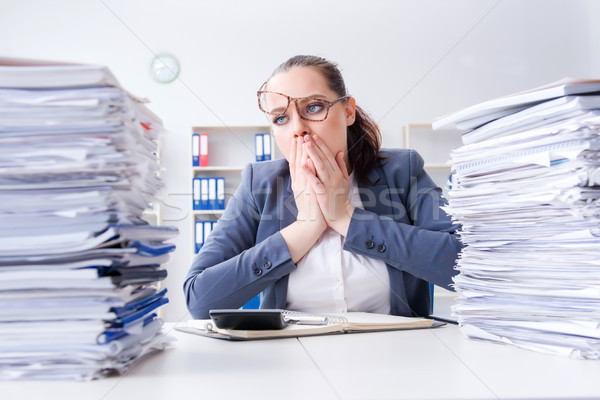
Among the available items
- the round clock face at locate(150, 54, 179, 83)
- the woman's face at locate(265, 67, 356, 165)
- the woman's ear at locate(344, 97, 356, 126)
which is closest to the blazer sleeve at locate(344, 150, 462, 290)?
the woman's face at locate(265, 67, 356, 165)

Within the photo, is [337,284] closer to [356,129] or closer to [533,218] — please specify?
[356,129]

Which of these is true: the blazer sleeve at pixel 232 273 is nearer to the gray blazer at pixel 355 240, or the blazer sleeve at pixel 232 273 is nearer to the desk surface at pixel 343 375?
the gray blazer at pixel 355 240

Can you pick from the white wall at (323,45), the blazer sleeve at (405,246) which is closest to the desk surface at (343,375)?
the blazer sleeve at (405,246)

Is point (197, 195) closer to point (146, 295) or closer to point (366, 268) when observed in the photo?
point (366, 268)

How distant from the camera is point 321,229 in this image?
1475 millimetres

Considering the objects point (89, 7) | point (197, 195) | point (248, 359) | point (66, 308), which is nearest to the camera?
point (66, 308)

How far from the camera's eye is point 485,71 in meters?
5.03

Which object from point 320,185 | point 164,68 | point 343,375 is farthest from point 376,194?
point 164,68

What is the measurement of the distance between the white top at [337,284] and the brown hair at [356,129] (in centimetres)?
29

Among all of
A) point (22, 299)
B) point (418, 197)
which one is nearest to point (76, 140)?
point (22, 299)

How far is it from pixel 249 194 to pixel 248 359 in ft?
3.16

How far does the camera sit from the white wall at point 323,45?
4.93m

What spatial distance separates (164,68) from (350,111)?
12.2 feet

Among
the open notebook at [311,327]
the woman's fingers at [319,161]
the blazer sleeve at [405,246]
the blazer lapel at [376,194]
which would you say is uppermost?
the woman's fingers at [319,161]
